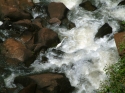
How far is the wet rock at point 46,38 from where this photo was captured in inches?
287

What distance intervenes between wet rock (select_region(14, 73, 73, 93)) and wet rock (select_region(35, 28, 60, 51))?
1281mm

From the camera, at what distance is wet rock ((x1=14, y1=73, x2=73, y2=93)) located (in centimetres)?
588

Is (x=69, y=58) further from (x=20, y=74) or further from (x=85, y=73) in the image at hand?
(x=20, y=74)

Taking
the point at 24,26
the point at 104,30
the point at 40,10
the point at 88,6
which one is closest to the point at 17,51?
the point at 24,26

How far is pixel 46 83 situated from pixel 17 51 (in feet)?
4.87

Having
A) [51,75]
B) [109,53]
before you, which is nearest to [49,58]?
[51,75]

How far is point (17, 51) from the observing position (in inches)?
270

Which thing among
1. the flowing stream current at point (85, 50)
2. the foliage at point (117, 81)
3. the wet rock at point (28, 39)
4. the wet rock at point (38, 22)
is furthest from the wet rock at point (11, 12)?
the foliage at point (117, 81)

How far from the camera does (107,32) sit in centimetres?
763

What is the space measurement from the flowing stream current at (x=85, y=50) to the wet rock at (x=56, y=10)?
0.36 meters

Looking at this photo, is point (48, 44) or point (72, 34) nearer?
point (48, 44)

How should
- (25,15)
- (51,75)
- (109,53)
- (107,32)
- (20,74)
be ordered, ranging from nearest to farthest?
(51,75), (20,74), (109,53), (107,32), (25,15)

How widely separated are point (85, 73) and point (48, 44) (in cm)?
153

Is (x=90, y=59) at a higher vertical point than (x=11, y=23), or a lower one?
lower
